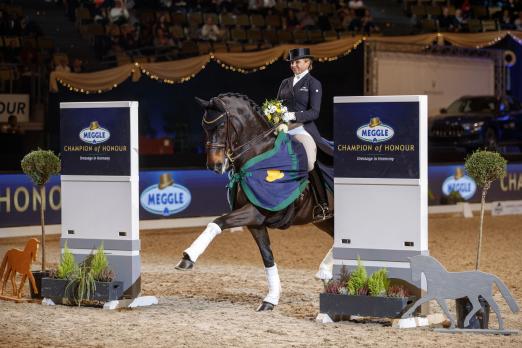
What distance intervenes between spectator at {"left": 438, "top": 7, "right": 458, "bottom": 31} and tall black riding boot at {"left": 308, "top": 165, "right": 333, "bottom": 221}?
811 inches

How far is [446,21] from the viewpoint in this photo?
3066 cm

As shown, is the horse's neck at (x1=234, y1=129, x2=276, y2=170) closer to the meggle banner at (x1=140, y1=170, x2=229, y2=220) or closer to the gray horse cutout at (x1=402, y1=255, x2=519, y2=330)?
the gray horse cutout at (x1=402, y1=255, x2=519, y2=330)

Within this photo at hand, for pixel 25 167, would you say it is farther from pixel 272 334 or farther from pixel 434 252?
pixel 434 252

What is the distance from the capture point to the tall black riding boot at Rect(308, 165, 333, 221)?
10586 millimetres

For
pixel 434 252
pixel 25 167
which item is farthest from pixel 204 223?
pixel 25 167

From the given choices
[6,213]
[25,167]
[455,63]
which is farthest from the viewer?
[455,63]

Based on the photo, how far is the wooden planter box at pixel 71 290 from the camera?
400 inches

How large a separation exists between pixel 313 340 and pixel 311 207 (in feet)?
8.02

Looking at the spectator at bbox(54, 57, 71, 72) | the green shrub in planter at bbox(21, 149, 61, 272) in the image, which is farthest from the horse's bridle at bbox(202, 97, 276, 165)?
the spectator at bbox(54, 57, 71, 72)

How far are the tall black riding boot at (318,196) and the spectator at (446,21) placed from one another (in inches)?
811

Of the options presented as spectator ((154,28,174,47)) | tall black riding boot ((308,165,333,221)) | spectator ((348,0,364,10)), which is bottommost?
tall black riding boot ((308,165,333,221))

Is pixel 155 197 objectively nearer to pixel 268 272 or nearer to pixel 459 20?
pixel 268 272

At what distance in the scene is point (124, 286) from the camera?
33.9ft

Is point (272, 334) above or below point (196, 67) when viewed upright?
below
